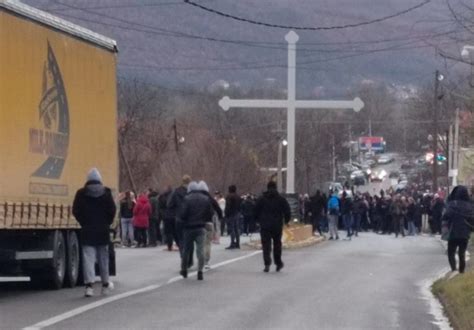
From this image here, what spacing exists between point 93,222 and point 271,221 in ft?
21.5

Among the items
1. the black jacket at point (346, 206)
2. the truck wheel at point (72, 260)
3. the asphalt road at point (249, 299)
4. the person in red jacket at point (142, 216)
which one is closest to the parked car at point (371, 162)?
the black jacket at point (346, 206)

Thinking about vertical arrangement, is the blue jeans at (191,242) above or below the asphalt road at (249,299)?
above

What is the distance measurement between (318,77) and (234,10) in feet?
32.0

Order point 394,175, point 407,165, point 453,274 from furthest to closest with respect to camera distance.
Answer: point 394,175, point 407,165, point 453,274

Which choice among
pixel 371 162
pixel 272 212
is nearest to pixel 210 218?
pixel 272 212

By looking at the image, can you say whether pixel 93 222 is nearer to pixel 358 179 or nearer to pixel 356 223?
pixel 356 223

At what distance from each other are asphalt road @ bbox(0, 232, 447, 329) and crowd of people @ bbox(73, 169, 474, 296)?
612mm

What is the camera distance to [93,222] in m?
18.2

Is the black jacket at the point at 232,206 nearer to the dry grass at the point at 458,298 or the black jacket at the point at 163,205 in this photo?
the black jacket at the point at 163,205

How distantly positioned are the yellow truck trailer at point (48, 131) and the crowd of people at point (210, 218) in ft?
2.55

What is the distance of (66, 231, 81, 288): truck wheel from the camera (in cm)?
2003

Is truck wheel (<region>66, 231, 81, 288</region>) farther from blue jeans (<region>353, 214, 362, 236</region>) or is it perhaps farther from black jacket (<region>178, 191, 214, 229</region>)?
blue jeans (<region>353, 214, 362, 236</region>)

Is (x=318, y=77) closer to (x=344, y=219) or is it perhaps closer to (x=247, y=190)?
(x=247, y=190)

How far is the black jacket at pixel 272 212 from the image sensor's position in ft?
79.3
